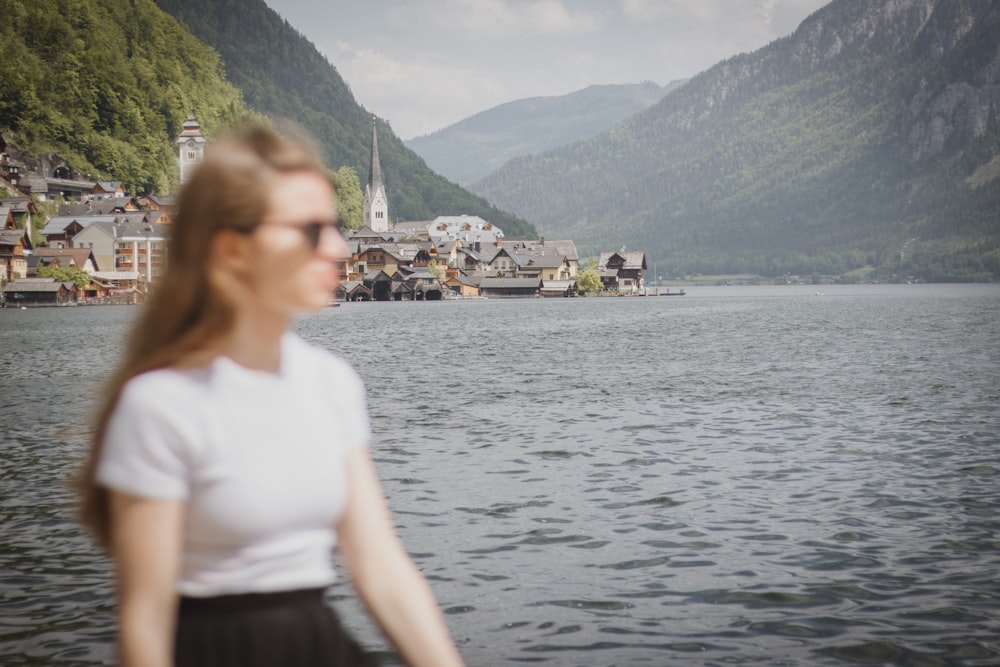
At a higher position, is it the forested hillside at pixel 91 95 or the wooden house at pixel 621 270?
the forested hillside at pixel 91 95

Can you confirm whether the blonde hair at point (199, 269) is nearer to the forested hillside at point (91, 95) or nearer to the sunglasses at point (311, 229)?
the sunglasses at point (311, 229)

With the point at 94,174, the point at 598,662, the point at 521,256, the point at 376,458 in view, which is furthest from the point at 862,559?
the point at 521,256

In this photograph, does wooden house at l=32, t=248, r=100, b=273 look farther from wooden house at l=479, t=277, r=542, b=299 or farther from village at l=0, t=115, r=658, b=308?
wooden house at l=479, t=277, r=542, b=299

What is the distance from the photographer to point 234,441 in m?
2.06

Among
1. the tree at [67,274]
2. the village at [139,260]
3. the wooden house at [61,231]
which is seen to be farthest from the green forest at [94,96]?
the tree at [67,274]

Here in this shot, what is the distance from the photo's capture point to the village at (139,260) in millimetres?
120375

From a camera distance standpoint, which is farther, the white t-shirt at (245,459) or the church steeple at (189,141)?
the church steeple at (189,141)

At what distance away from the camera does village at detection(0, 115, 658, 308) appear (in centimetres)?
12038

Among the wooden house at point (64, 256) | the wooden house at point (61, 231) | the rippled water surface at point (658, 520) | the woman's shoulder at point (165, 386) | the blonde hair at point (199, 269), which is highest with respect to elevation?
the wooden house at point (61, 231)

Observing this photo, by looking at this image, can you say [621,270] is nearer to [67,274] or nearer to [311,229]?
[67,274]

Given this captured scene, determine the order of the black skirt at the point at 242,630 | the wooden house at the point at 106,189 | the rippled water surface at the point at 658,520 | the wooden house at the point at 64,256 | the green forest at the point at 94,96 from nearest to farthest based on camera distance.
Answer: the black skirt at the point at 242,630 → the rippled water surface at the point at 658,520 → the wooden house at the point at 64,256 → the wooden house at the point at 106,189 → the green forest at the point at 94,96

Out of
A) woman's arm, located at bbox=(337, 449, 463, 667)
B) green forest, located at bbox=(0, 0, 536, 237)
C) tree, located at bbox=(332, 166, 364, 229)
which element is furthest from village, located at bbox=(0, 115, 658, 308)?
woman's arm, located at bbox=(337, 449, 463, 667)

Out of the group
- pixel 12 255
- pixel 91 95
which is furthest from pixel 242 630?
pixel 91 95

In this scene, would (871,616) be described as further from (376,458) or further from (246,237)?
(376,458)
